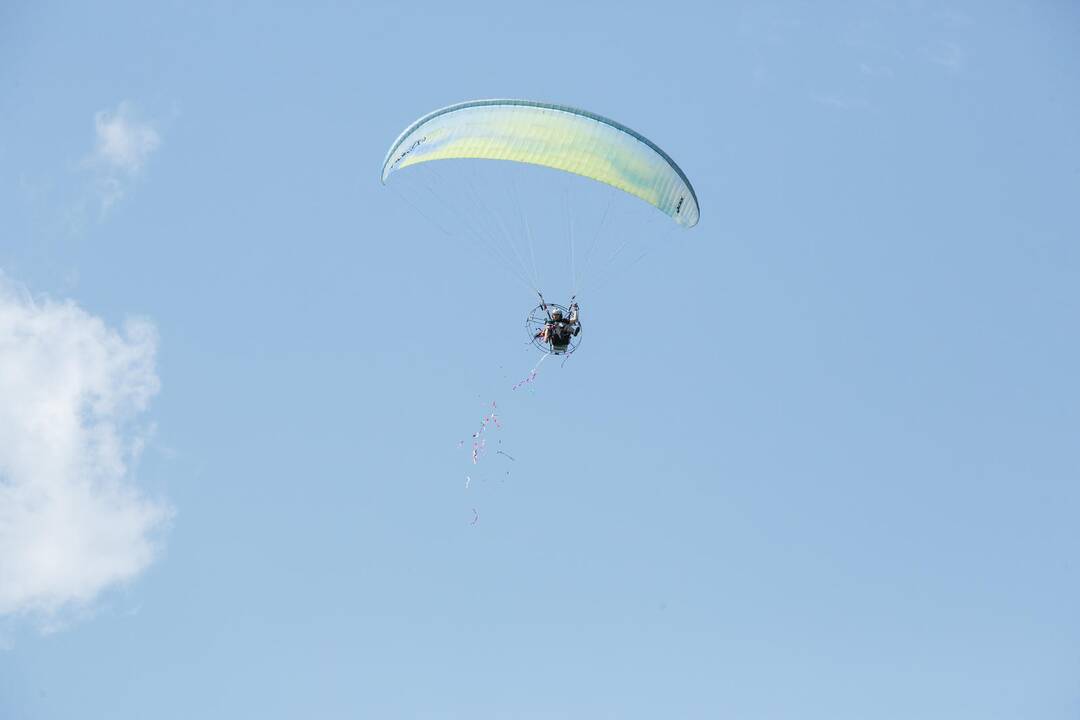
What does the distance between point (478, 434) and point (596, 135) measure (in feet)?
31.4

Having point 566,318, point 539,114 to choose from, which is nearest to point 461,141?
point 539,114

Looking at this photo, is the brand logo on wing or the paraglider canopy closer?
the paraglider canopy

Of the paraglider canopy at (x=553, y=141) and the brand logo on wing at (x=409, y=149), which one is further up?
the brand logo on wing at (x=409, y=149)

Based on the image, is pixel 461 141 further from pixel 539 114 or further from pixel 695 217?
pixel 695 217

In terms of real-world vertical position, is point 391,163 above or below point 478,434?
above

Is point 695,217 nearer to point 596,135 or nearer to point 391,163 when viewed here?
point 596,135

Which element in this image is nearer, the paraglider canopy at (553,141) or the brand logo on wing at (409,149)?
the paraglider canopy at (553,141)

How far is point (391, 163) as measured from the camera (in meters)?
54.6

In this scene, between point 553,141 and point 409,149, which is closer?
point 553,141

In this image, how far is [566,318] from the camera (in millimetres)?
54125

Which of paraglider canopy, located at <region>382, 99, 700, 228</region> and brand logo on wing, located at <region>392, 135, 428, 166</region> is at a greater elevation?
brand logo on wing, located at <region>392, 135, 428, 166</region>

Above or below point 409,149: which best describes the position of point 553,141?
below

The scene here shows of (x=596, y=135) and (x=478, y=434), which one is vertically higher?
(x=596, y=135)

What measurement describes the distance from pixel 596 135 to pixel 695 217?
4.14 metres
